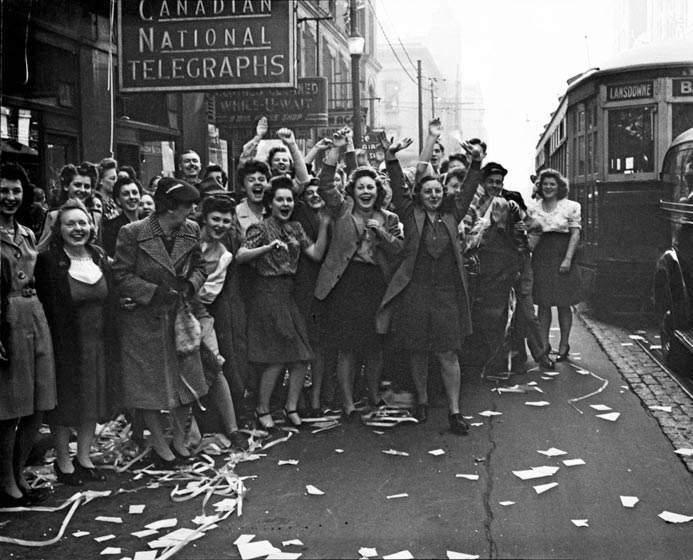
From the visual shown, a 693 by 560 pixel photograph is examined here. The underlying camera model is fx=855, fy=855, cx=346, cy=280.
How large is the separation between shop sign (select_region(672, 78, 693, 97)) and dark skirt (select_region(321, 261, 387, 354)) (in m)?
7.06

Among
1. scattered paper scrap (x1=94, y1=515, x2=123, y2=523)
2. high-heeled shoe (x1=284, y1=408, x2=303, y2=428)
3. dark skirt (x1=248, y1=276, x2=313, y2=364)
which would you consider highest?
dark skirt (x1=248, y1=276, x2=313, y2=364)

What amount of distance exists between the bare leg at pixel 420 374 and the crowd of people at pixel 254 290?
0.01 meters

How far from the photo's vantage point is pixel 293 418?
261 inches

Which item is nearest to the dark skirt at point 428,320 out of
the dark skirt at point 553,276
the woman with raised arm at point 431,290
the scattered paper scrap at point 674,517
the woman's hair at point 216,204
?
the woman with raised arm at point 431,290

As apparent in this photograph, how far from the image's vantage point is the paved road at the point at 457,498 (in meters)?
4.26

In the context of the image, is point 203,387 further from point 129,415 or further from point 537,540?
point 537,540

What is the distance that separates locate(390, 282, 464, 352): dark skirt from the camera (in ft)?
21.6

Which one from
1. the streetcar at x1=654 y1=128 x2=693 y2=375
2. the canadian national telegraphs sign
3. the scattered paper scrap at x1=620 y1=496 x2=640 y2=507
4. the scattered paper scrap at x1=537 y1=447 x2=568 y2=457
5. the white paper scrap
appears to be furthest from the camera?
the streetcar at x1=654 y1=128 x2=693 y2=375

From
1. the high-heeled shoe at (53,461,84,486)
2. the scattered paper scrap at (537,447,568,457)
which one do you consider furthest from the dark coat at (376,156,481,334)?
the high-heeled shoe at (53,461,84,486)

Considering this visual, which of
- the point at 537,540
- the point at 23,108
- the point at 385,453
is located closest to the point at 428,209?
the point at 385,453

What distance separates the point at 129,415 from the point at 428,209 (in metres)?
2.83

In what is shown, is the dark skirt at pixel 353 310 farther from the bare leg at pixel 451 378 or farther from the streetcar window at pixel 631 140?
the streetcar window at pixel 631 140

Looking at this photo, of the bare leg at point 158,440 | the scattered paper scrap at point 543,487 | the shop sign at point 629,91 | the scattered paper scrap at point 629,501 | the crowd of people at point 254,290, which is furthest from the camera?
the shop sign at point 629,91

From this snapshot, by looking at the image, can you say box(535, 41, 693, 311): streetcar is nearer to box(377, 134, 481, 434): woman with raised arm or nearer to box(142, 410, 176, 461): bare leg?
box(377, 134, 481, 434): woman with raised arm
